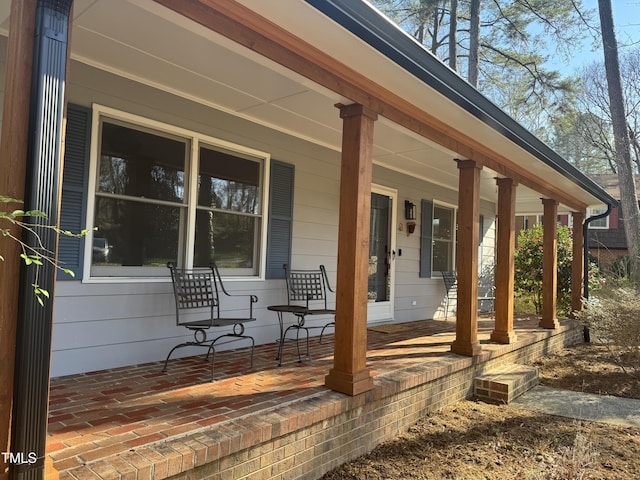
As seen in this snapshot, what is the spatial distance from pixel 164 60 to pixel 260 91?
72cm

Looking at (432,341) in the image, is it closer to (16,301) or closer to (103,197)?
(103,197)

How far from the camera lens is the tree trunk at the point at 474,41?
33.1ft

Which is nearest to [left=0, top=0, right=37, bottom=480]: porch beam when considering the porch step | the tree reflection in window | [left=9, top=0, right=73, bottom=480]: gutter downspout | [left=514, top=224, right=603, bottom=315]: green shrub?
[left=9, top=0, right=73, bottom=480]: gutter downspout

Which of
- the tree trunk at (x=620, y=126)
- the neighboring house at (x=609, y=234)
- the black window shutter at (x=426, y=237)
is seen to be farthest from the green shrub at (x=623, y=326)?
the neighboring house at (x=609, y=234)

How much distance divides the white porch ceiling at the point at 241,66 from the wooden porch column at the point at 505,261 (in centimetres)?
39

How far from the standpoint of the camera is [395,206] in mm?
5930

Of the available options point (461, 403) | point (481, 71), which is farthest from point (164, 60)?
point (481, 71)

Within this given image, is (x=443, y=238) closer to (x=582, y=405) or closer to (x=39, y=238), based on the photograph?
(x=582, y=405)

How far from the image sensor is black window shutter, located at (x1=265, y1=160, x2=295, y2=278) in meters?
A: 4.27

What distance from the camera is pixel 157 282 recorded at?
3.46m

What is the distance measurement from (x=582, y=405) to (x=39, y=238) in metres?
4.24

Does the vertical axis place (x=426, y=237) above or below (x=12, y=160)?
above

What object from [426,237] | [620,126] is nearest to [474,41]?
[620,126]

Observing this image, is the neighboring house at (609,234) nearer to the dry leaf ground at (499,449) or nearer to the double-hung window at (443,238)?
the double-hung window at (443,238)
